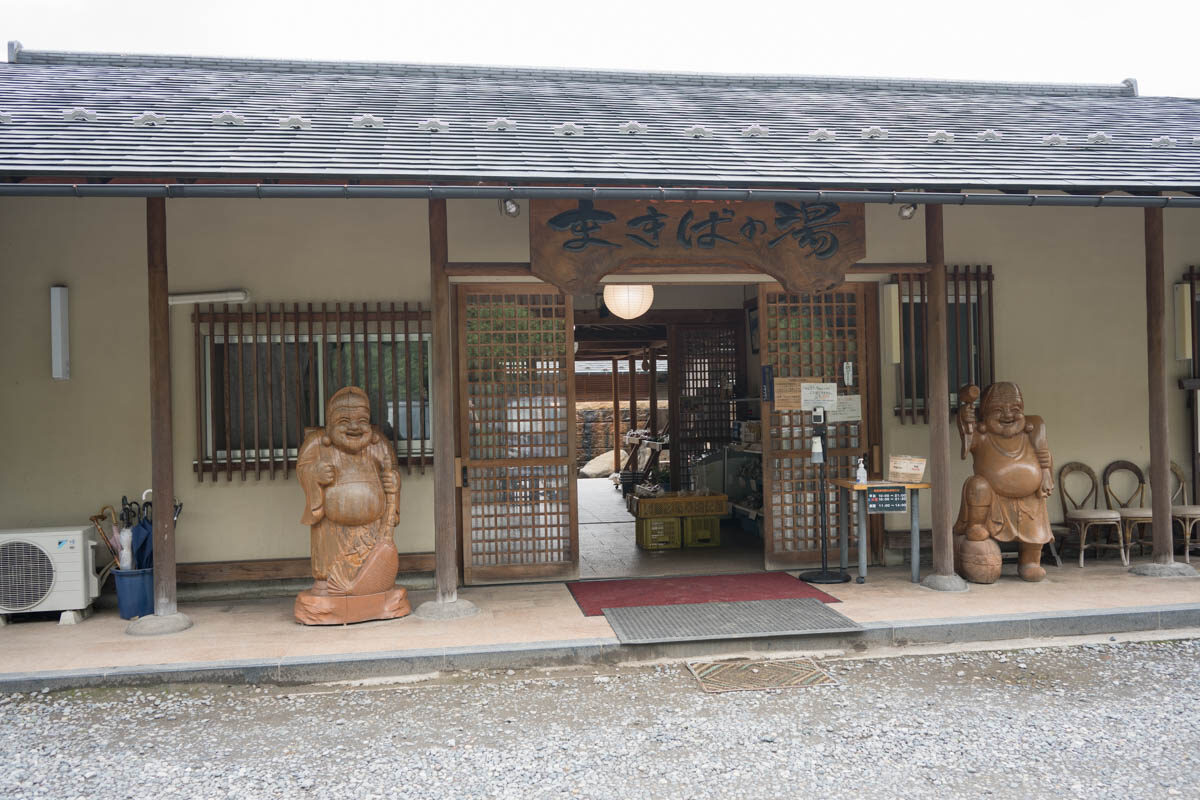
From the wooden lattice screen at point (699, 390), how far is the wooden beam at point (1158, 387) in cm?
526

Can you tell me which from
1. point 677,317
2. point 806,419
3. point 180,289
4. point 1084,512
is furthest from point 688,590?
point 677,317

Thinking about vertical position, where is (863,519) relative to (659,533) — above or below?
above

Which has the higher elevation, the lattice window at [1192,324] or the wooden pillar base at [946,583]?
the lattice window at [1192,324]

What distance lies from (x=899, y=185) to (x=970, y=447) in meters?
2.37

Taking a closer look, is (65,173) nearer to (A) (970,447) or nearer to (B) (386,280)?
(B) (386,280)

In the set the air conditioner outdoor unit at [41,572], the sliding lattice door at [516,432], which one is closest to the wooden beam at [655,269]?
the sliding lattice door at [516,432]

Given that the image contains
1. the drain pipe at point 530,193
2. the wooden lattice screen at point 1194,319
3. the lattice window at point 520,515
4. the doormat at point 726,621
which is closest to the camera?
the drain pipe at point 530,193

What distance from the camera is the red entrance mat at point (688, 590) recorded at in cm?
620

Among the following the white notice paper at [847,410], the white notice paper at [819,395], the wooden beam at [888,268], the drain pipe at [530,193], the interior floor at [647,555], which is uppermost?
the drain pipe at [530,193]

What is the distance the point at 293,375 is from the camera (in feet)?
22.1

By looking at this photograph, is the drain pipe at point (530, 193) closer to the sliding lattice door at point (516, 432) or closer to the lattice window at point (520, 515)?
the sliding lattice door at point (516, 432)

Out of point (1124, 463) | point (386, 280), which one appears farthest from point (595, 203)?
point (1124, 463)

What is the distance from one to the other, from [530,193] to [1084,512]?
5.45 meters

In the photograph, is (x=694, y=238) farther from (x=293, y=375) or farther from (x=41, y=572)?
(x=41, y=572)
